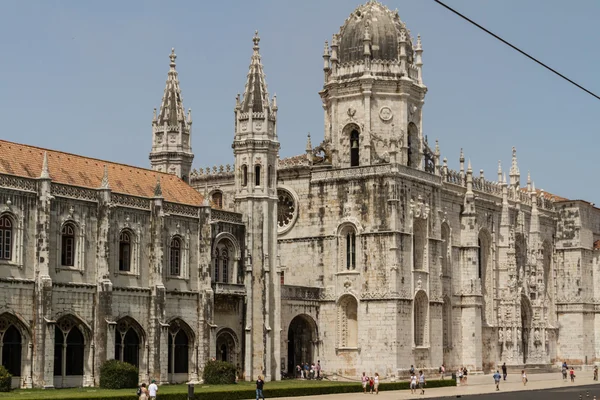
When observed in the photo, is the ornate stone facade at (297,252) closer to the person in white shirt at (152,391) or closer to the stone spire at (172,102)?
the stone spire at (172,102)

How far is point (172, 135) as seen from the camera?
7569 centimetres

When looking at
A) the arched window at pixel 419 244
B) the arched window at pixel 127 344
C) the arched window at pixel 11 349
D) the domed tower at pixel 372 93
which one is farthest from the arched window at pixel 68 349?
the arched window at pixel 419 244

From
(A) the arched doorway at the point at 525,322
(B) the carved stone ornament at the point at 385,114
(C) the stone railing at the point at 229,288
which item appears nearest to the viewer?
(C) the stone railing at the point at 229,288

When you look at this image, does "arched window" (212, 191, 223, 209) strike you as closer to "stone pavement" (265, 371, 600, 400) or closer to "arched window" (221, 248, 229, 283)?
"arched window" (221, 248, 229, 283)

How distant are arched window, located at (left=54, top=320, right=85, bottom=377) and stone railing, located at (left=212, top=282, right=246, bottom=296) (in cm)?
1034

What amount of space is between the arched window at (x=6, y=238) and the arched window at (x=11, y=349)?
3525mm

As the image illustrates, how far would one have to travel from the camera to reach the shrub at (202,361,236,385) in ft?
205

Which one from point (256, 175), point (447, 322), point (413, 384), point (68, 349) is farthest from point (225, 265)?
Answer: point (447, 322)

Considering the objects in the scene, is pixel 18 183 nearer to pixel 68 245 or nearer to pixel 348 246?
→ pixel 68 245

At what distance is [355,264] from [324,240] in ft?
9.82

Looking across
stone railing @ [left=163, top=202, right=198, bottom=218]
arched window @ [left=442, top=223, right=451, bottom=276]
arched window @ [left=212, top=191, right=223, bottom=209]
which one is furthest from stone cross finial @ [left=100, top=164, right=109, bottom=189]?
arched window @ [left=442, top=223, right=451, bottom=276]

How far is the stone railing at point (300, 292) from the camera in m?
73.4

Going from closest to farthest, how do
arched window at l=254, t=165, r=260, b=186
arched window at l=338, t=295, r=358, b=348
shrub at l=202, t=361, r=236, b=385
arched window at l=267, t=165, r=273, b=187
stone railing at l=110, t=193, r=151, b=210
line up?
1. stone railing at l=110, t=193, r=151, b=210
2. shrub at l=202, t=361, r=236, b=385
3. arched window at l=254, t=165, r=260, b=186
4. arched window at l=267, t=165, r=273, b=187
5. arched window at l=338, t=295, r=358, b=348

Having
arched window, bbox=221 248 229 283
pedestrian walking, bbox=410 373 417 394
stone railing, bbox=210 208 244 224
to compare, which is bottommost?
pedestrian walking, bbox=410 373 417 394
